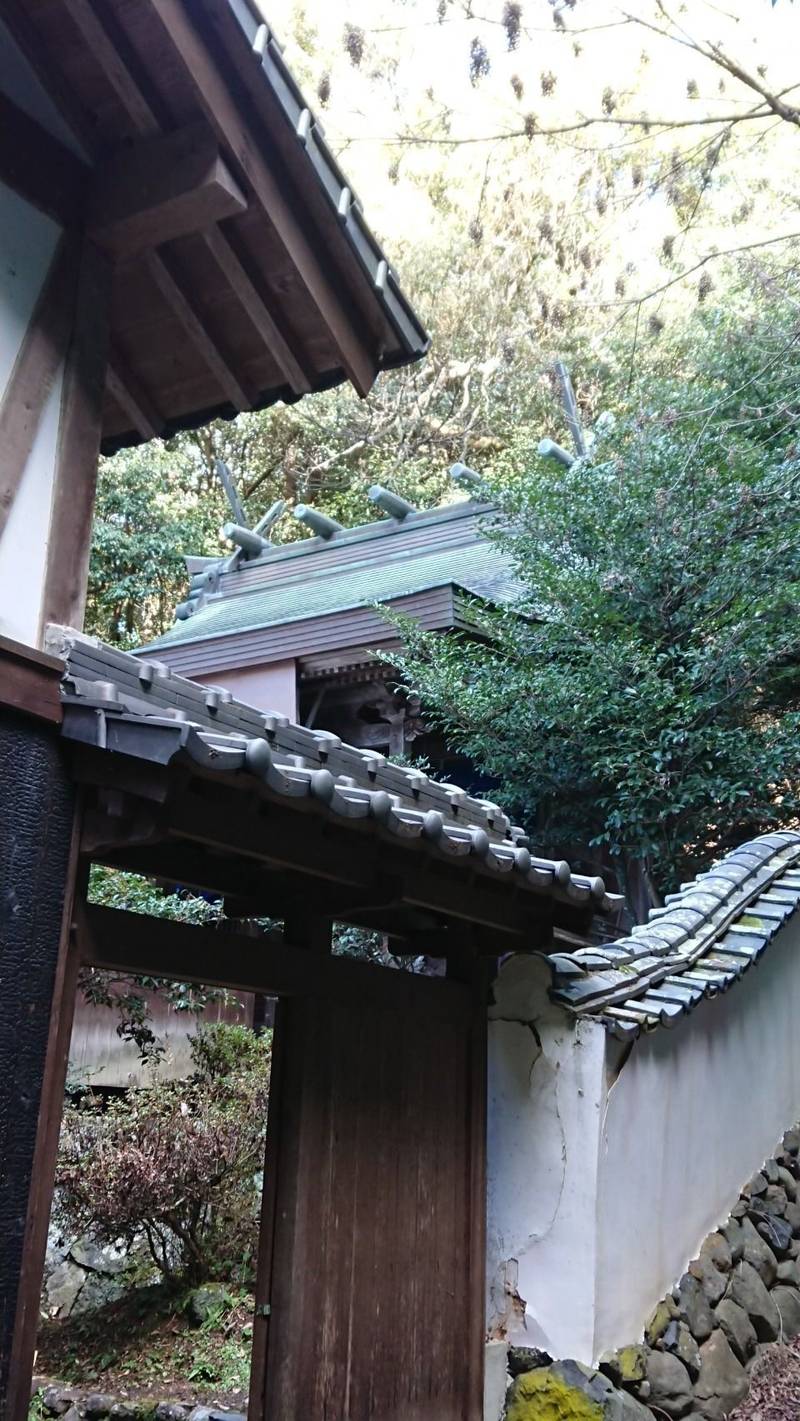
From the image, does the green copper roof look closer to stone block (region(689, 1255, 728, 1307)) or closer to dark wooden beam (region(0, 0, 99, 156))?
stone block (region(689, 1255, 728, 1307))

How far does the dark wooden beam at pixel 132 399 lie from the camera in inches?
193

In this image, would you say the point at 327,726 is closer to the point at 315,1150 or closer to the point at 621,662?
the point at 621,662

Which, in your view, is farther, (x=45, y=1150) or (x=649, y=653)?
(x=649, y=653)

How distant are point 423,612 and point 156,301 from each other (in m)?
6.82

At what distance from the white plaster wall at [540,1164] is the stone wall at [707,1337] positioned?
15 centimetres

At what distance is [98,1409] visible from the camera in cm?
579

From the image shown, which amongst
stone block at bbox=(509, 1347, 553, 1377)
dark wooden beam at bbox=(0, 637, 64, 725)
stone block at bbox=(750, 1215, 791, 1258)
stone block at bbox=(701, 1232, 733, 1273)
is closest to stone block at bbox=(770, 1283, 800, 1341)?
stone block at bbox=(750, 1215, 791, 1258)

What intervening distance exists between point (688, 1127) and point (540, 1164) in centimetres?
119

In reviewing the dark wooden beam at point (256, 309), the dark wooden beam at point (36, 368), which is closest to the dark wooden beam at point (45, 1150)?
the dark wooden beam at point (36, 368)

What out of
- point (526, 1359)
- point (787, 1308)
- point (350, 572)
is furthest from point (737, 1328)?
point (350, 572)

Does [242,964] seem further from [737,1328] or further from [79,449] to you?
[737,1328]

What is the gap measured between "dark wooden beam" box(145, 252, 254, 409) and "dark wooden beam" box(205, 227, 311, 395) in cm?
24

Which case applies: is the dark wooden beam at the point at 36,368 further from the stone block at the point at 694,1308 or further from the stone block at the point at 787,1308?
the stone block at the point at 787,1308

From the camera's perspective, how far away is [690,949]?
5.80 m
